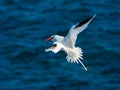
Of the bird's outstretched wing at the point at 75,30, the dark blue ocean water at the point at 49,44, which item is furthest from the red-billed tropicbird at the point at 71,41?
the dark blue ocean water at the point at 49,44

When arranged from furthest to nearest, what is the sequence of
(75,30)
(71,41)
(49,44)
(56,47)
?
(49,44) → (71,41) → (75,30) → (56,47)

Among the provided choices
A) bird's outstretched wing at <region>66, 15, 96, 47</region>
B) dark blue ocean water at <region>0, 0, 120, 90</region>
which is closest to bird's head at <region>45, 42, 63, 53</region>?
bird's outstretched wing at <region>66, 15, 96, 47</region>

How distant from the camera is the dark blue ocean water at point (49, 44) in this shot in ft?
66.9

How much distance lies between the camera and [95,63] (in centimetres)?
2108

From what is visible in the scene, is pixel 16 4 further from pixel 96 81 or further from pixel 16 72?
pixel 96 81

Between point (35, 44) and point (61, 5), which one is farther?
point (61, 5)

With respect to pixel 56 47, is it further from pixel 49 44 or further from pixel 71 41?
pixel 49 44

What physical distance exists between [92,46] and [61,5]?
3378 millimetres

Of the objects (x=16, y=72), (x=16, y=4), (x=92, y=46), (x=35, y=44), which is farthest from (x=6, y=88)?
(x=16, y=4)

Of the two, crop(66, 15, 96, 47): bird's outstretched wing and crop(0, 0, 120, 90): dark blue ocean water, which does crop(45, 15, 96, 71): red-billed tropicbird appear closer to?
crop(66, 15, 96, 47): bird's outstretched wing

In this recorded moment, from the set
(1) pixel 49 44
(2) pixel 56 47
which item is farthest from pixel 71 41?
(1) pixel 49 44

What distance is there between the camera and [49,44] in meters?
21.4

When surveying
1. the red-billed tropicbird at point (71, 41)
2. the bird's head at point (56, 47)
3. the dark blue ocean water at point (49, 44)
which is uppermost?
the dark blue ocean water at point (49, 44)

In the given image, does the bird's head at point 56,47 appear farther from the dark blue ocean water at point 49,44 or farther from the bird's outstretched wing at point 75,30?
the dark blue ocean water at point 49,44
